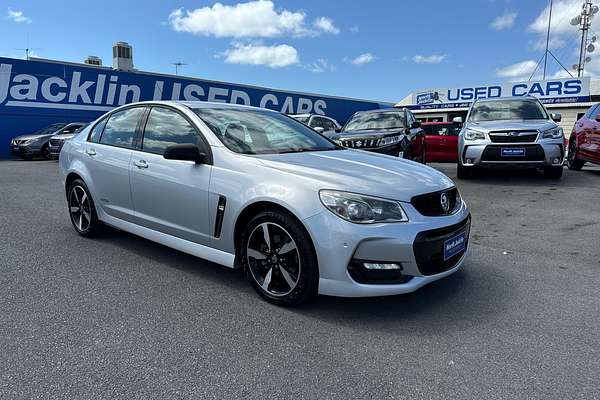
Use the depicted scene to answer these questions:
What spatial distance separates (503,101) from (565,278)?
6.61 meters

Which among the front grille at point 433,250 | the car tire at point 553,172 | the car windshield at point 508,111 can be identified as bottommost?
the front grille at point 433,250

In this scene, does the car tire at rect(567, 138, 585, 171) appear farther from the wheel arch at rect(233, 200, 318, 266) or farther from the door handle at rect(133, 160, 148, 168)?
the door handle at rect(133, 160, 148, 168)

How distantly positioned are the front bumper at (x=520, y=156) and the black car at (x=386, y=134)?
125cm

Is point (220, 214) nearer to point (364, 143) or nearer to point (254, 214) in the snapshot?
point (254, 214)

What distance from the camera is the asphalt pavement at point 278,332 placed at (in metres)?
2.32

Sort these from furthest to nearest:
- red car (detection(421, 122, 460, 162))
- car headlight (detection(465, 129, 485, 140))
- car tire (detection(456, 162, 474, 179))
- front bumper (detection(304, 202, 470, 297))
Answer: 1. red car (detection(421, 122, 460, 162))
2. car tire (detection(456, 162, 474, 179))
3. car headlight (detection(465, 129, 485, 140))
4. front bumper (detection(304, 202, 470, 297))

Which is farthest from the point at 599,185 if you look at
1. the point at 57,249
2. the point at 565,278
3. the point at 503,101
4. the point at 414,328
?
the point at 57,249

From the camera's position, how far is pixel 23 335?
2.80m

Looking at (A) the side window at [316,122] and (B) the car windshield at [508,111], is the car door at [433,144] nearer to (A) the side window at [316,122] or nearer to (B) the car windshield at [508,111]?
(A) the side window at [316,122]

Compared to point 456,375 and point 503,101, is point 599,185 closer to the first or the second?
point 503,101

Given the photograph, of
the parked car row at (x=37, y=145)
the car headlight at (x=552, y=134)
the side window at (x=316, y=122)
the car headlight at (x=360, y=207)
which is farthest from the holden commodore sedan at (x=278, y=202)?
the parked car row at (x=37, y=145)

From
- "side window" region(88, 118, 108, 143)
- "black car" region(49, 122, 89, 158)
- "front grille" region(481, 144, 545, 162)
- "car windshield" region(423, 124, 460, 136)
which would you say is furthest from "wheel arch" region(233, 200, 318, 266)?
"black car" region(49, 122, 89, 158)

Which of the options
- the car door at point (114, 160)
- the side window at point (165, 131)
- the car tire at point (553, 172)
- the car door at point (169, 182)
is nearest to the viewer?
the car door at point (169, 182)

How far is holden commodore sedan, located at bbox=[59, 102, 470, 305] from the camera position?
2.93m
